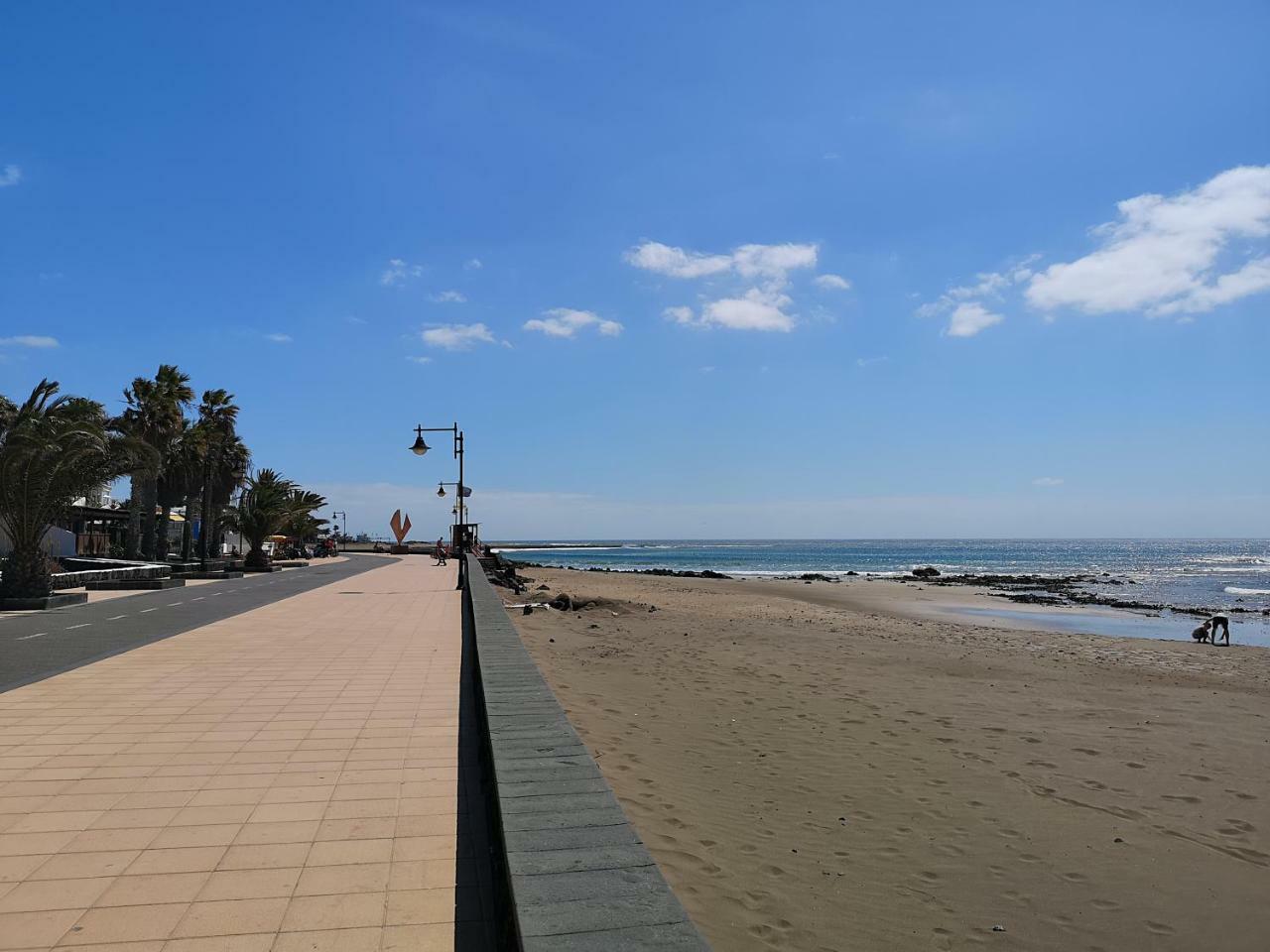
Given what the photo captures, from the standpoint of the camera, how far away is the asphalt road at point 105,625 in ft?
31.0

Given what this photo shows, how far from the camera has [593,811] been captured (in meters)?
2.97

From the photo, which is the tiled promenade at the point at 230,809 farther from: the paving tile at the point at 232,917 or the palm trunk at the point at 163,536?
the palm trunk at the point at 163,536

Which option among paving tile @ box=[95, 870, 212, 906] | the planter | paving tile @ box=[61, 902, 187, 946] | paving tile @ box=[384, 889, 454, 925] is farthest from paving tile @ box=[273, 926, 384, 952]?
the planter

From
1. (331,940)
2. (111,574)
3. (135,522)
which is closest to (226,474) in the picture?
(135,522)

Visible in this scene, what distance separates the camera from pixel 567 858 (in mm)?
2498

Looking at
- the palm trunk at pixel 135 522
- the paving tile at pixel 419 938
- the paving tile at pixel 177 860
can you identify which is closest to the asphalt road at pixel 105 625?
the paving tile at pixel 177 860

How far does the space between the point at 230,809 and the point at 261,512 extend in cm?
3350

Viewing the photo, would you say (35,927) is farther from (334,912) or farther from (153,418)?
(153,418)

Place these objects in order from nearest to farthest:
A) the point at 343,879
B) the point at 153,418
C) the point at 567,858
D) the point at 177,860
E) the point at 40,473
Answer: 1. the point at 567,858
2. the point at 343,879
3. the point at 177,860
4. the point at 40,473
5. the point at 153,418

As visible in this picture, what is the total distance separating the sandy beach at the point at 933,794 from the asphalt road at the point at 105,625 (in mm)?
5827

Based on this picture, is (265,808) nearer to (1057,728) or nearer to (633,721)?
(633,721)

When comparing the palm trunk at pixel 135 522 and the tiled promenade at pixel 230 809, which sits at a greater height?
the palm trunk at pixel 135 522

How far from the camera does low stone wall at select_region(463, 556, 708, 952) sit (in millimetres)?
2000

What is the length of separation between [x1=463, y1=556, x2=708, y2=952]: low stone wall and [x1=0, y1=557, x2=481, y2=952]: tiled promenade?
0.60 metres
